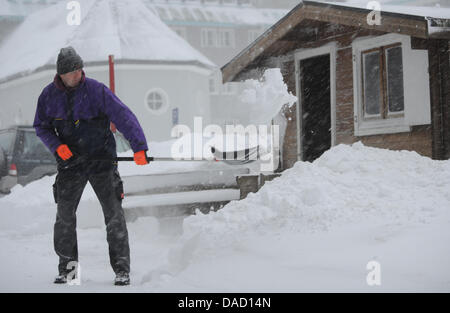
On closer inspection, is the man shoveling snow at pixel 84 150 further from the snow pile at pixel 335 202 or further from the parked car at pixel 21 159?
the parked car at pixel 21 159

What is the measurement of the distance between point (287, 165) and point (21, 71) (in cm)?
1834

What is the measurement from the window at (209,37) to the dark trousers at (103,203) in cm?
4382

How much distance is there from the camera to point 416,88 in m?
8.95

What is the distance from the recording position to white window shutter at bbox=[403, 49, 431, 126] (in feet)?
29.0

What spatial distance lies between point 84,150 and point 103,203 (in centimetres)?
48

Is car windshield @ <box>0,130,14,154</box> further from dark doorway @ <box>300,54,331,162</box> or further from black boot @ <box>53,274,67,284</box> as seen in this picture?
black boot @ <box>53,274,67,284</box>

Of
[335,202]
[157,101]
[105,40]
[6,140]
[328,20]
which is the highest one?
[105,40]

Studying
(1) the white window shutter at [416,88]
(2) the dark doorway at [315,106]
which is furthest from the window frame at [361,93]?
(2) the dark doorway at [315,106]

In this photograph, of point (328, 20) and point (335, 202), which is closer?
point (335, 202)

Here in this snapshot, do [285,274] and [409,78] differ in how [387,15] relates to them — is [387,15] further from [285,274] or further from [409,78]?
[285,274]

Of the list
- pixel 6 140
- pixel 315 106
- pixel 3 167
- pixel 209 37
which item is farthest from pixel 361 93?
pixel 209 37

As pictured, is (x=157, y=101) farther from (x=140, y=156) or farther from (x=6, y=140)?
(x=140, y=156)

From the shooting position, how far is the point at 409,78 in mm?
9023
